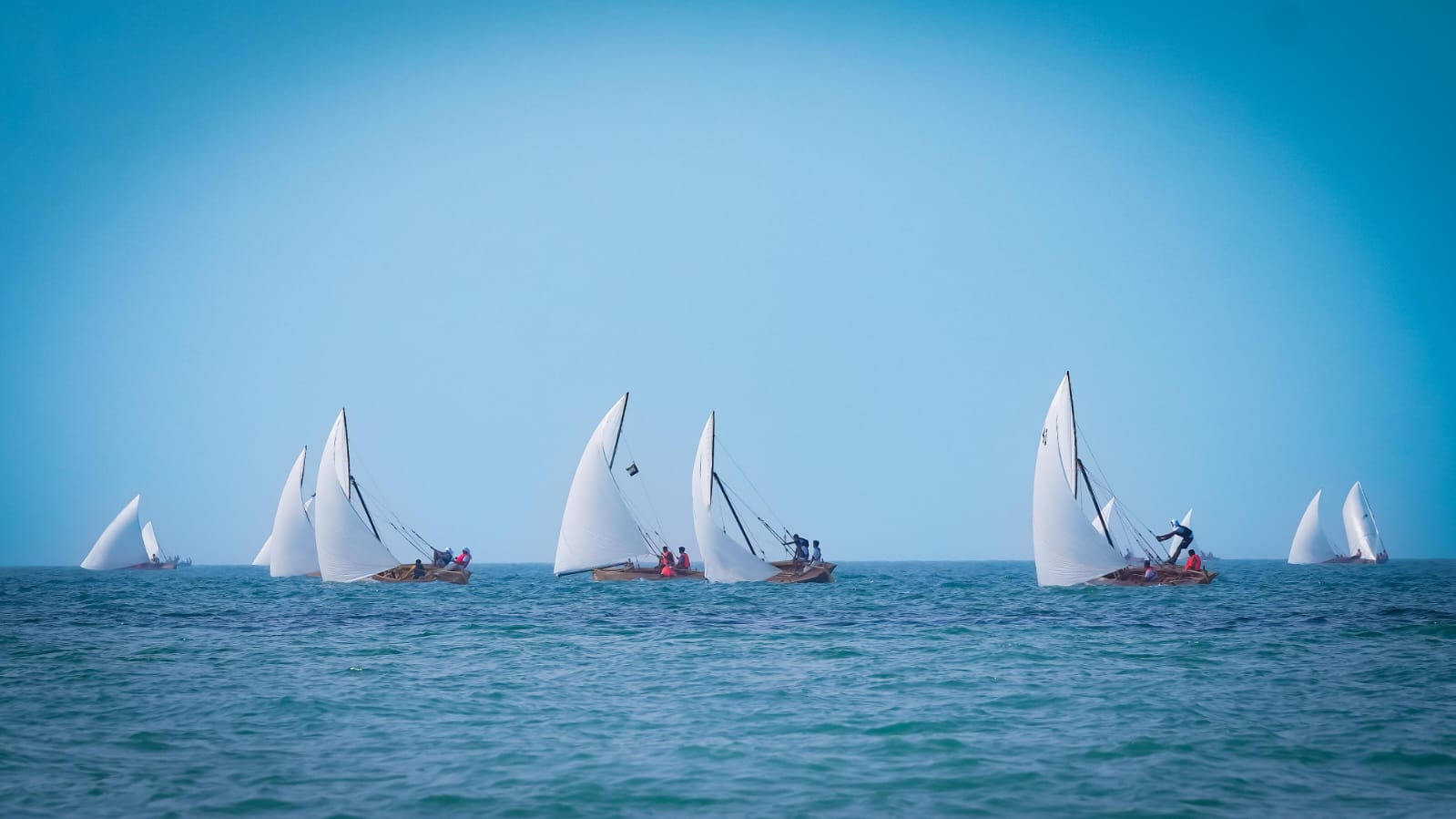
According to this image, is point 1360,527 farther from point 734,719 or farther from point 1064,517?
point 734,719

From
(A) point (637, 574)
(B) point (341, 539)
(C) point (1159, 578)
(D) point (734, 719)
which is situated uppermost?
(B) point (341, 539)

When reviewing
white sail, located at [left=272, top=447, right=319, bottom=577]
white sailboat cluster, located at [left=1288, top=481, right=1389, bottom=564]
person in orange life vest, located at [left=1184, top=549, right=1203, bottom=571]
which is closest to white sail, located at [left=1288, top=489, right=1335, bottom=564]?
white sailboat cluster, located at [left=1288, top=481, right=1389, bottom=564]

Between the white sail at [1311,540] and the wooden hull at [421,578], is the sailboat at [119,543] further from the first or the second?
the white sail at [1311,540]

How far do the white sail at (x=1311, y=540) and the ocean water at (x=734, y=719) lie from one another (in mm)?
104144

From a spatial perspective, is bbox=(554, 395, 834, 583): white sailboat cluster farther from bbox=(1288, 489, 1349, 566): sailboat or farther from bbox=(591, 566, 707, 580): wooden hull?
bbox=(1288, 489, 1349, 566): sailboat

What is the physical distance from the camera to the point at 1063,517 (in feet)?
151

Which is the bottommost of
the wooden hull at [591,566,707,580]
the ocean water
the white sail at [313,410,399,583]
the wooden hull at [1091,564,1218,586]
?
the ocean water

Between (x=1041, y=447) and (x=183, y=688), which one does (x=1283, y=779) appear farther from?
(x=1041, y=447)

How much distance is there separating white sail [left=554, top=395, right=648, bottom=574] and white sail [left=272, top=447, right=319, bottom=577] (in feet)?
65.6

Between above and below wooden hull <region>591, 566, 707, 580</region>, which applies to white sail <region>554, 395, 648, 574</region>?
Result: above

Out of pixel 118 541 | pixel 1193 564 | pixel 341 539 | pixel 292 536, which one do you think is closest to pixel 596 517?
pixel 341 539

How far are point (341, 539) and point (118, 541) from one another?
3014 inches

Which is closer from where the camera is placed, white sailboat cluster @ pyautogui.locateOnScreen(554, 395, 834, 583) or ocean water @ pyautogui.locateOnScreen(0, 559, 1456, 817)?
ocean water @ pyautogui.locateOnScreen(0, 559, 1456, 817)

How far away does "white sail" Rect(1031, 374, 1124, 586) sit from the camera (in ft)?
150
